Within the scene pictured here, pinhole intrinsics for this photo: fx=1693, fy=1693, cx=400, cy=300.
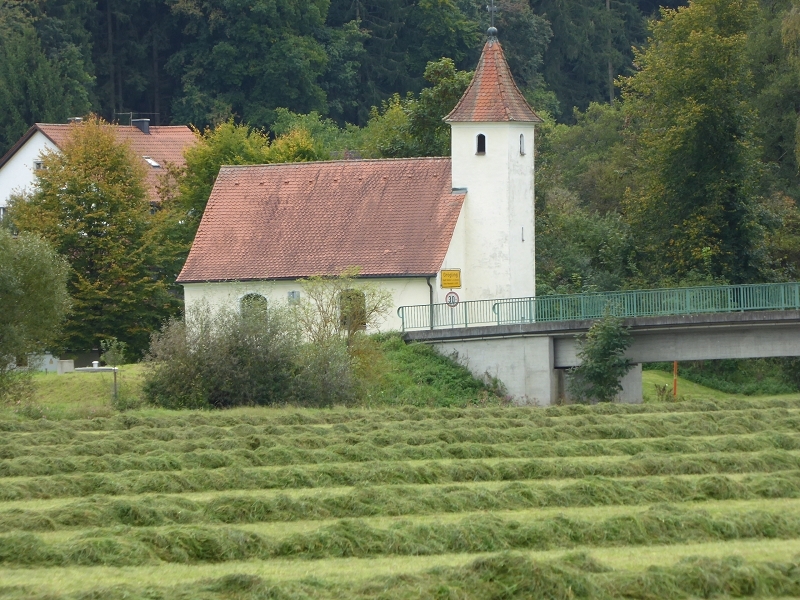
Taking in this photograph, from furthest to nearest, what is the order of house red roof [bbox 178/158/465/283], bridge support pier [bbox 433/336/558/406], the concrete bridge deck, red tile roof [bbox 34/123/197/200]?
red tile roof [bbox 34/123/197/200]
house red roof [bbox 178/158/465/283]
bridge support pier [bbox 433/336/558/406]
the concrete bridge deck

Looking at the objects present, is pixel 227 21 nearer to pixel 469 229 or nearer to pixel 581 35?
pixel 581 35

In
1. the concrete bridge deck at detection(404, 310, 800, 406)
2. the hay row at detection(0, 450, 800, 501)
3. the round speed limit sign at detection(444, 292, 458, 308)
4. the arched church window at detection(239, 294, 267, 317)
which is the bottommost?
the hay row at detection(0, 450, 800, 501)

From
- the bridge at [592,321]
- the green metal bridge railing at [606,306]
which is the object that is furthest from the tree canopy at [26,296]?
the green metal bridge railing at [606,306]

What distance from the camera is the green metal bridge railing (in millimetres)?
40375

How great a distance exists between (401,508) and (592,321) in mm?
20743

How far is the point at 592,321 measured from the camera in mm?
41469

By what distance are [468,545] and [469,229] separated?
27.6 meters

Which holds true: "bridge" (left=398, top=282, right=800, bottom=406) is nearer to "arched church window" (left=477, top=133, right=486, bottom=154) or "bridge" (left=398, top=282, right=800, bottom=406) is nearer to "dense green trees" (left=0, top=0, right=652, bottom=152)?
"arched church window" (left=477, top=133, right=486, bottom=154)

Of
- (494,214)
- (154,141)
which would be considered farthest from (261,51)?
(494,214)

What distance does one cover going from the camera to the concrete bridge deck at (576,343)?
4016 centimetres

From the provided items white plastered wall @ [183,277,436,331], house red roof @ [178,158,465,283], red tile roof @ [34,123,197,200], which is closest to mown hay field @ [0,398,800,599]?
white plastered wall @ [183,277,436,331]

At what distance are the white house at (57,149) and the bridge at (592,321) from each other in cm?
2283

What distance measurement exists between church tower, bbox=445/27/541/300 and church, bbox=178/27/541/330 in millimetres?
27

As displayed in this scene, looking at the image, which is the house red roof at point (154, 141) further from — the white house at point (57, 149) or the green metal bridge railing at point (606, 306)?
the green metal bridge railing at point (606, 306)
